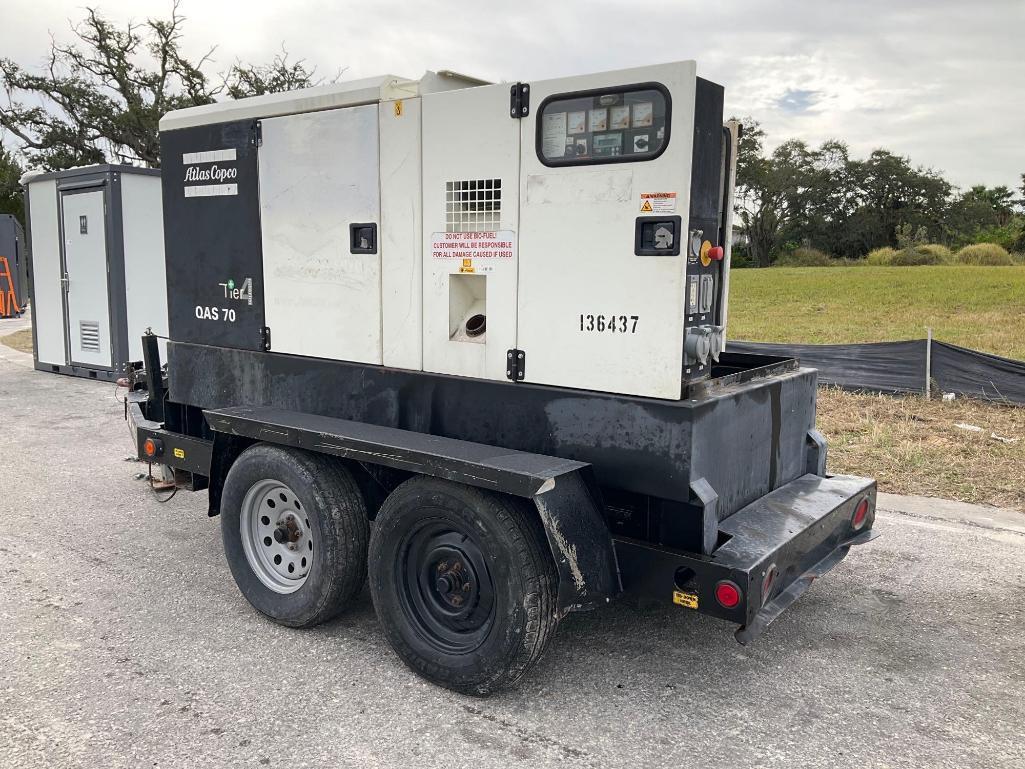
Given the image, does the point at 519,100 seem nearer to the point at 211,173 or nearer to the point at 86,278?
the point at 211,173

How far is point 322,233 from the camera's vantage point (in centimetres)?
443

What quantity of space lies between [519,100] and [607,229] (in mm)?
695

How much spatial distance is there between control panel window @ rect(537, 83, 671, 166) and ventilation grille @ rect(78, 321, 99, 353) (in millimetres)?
10711

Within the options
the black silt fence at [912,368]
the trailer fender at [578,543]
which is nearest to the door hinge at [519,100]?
the trailer fender at [578,543]

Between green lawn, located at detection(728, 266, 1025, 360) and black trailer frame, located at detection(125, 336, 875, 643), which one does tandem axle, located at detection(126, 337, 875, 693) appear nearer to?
black trailer frame, located at detection(125, 336, 875, 643)

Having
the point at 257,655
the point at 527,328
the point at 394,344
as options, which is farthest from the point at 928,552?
the point at 257,655

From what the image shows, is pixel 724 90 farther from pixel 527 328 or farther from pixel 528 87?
pixel 527 328

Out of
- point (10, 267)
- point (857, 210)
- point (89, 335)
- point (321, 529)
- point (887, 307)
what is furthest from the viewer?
point (857, 210)

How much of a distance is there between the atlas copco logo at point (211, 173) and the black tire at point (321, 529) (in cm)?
157

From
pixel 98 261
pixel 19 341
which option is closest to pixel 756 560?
pixel 98 261

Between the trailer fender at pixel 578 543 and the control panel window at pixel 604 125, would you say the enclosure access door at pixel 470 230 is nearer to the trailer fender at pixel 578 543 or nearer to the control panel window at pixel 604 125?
the control panel window at pixel 604 125

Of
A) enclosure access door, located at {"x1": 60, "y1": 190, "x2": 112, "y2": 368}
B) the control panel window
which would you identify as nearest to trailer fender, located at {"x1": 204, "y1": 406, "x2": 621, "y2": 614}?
the control panel window

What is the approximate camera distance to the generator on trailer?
11.2 feet

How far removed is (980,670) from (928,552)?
5.31ft
